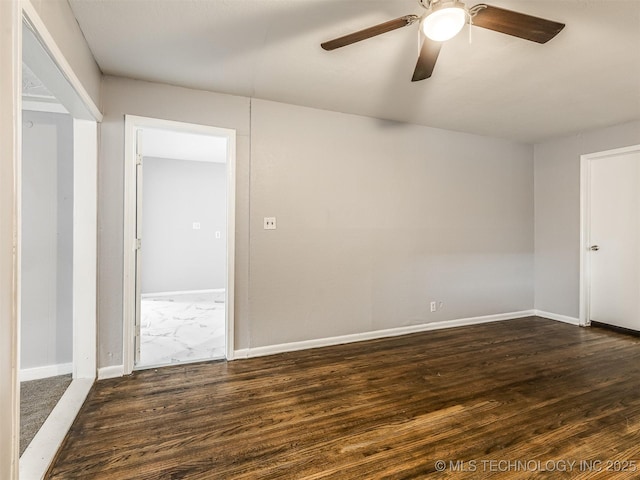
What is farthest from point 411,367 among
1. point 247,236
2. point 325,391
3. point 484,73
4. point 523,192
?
point 523,192

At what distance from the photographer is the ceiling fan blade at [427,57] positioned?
1749mm

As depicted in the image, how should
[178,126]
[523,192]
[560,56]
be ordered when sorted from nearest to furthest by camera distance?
[560,56], [178,126], [523,192]

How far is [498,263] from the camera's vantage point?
4363mm

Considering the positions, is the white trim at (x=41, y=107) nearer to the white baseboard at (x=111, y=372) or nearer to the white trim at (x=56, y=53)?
the white trim at (x=56, y=53)

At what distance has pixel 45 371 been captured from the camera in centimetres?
259

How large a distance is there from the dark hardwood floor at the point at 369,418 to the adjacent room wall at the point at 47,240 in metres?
0.62

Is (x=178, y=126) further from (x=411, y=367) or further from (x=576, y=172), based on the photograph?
(x=576, y=172)

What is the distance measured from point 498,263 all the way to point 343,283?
2306 millimetres

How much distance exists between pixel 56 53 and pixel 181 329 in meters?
3.10

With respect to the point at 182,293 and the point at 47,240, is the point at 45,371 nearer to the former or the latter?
the point at 47,240

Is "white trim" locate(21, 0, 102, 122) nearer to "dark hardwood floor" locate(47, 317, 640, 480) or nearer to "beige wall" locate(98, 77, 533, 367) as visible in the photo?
"beige wall" locate(98, 77, 533, 367)

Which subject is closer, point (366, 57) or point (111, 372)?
point (366, 57)

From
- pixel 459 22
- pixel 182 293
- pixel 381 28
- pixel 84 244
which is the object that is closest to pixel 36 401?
pixel 84 244

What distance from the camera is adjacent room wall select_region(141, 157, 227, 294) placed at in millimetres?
5988
